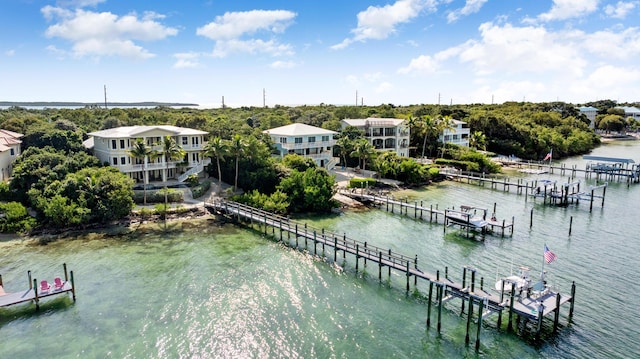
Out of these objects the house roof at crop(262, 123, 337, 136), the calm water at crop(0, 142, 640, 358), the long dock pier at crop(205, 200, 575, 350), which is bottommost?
the calm water at crop(0, 142, 640, 358)

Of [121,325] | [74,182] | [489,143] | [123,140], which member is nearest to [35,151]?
[123,140]

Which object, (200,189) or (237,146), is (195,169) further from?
(237,146)

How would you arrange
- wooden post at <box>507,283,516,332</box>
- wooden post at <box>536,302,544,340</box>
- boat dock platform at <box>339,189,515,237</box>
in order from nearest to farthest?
wooden post at <box>536,302,544,340</box> < wooden post at <box>507,283,516,332</box> < boat dock platform at <box>339,189,515,237</box>

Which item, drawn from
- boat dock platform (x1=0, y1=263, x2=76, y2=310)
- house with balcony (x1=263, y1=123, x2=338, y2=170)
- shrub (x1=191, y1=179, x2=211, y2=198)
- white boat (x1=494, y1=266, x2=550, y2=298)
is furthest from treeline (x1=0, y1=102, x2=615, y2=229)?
white boat (x1=494, y1=266, x2=550, y2=298)

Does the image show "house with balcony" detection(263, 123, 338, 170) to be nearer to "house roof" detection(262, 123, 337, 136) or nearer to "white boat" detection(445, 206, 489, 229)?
"house roof" detection(262, 123, 337, 136)

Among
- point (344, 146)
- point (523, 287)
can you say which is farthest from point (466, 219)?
point (344, 146)

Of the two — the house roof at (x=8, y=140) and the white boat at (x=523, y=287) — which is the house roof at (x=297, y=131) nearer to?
the house roof at (x=8, y=140)

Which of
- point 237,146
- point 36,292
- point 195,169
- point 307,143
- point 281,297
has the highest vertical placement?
point 237,146
